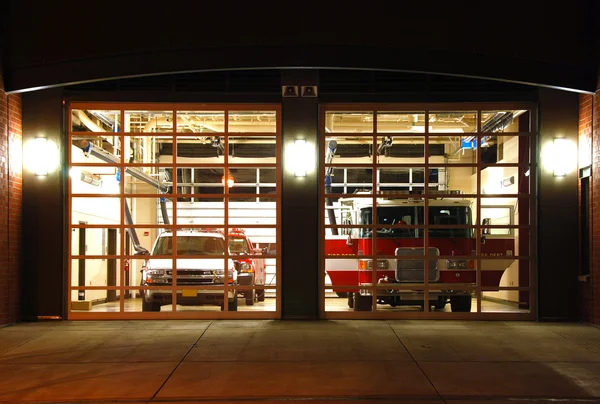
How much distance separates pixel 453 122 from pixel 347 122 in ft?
7.90

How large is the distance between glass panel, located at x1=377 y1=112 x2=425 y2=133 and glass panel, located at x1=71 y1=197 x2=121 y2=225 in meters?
6.30

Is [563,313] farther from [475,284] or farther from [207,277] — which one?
[207,277]

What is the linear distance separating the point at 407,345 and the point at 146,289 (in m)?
5.35

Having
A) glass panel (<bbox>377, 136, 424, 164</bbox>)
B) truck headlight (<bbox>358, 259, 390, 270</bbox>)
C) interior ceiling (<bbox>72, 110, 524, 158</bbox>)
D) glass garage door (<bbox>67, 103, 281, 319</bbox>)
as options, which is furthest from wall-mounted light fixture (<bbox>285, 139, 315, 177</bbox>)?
glass panel (<bbox>377, 136, 424, 164</bbox>)

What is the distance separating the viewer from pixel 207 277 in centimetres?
1336

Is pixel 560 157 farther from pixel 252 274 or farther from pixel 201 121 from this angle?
pixel 201 121

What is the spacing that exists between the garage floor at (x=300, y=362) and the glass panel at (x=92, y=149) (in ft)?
11.9

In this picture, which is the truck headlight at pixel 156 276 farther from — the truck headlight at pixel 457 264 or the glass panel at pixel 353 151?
the truck headlight at pixel 457 264

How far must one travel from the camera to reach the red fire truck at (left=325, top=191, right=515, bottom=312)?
43.7ft

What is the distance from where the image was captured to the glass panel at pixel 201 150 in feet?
50.7

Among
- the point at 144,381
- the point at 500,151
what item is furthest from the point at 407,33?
the point at 144,381

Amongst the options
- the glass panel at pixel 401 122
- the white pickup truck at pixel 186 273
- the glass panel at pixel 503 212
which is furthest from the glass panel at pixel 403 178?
the white pickup truck at pixel 186 273

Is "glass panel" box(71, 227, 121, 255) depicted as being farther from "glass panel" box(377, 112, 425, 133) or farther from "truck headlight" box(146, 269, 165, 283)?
"glass panel" box(377, 112, 425, 133)

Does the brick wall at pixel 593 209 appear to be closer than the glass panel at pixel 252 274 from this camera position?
Yes
